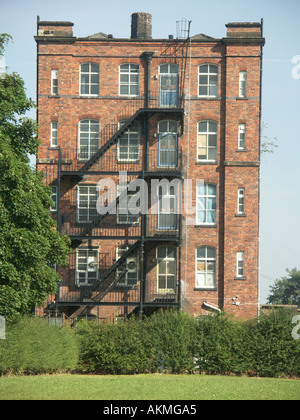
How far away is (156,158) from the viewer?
37625 millimetres

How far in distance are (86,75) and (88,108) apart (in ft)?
5.30

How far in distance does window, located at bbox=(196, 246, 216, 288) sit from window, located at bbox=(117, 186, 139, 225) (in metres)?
3.39

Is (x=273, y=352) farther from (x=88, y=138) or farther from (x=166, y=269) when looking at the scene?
(x=88, y=138)

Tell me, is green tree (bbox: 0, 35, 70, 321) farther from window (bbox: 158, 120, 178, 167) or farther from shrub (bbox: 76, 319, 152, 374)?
window (bbox: 158, 120, 178, 167)

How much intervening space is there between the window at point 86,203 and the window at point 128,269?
2.06 metres

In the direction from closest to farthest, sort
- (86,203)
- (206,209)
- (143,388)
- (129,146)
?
(143,388)
(86,203)
(206,209)
(129,146)

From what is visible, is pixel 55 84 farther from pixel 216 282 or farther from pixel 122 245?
pixel 216 282

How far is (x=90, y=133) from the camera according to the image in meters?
38.1

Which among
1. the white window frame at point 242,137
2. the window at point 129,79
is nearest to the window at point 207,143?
the white window frame at point 242,137

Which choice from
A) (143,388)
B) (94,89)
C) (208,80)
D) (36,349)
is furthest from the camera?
(94,89)

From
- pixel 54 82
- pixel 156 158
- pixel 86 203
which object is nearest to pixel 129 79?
pixel 54 82

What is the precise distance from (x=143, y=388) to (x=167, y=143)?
1615cm

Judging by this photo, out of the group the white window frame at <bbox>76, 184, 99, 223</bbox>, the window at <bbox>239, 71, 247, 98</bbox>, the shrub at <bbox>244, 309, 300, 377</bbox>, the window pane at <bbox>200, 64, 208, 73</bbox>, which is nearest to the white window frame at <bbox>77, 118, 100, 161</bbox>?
the white window frame at <bbox>76, 184, 99, 223</bbox>

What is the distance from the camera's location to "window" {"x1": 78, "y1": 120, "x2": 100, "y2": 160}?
125 ft
